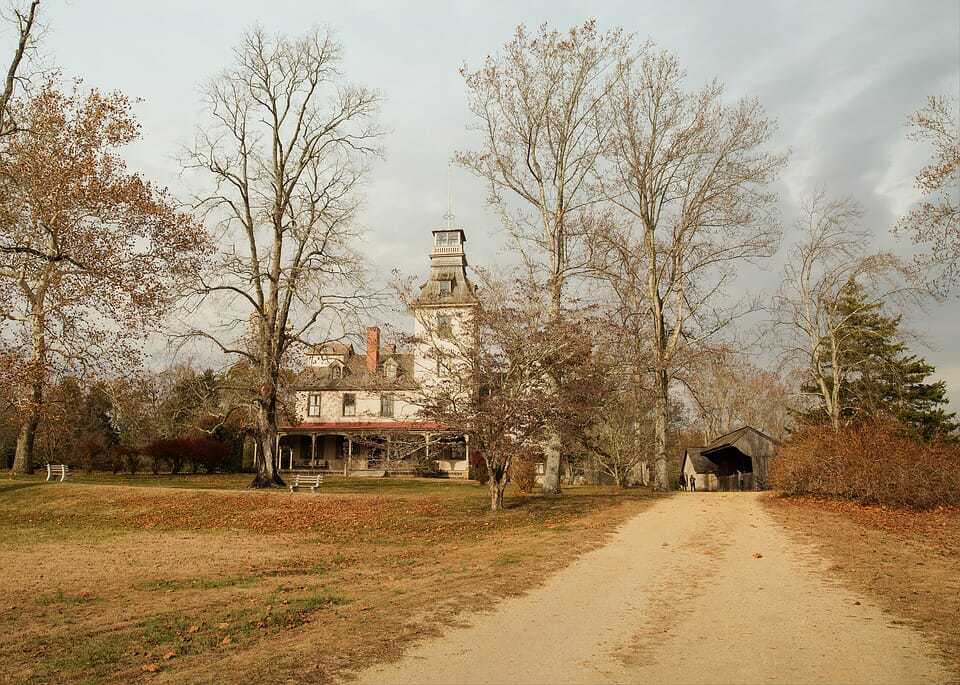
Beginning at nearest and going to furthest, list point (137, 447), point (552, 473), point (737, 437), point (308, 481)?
point (552, 473) < point (308, 481) < point (737, 437) < point (137, 447)

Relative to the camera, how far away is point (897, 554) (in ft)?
36.6

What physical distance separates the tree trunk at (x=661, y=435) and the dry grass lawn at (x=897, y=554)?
23.7 feet

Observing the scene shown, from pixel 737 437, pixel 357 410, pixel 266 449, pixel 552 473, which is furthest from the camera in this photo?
pixel 357 410

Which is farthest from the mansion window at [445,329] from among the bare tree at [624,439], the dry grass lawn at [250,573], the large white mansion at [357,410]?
the large white mansion at [357,410]

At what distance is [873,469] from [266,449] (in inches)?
710

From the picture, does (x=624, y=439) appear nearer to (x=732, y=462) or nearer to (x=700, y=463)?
(x=700, y=463)

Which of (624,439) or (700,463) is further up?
(624,439)

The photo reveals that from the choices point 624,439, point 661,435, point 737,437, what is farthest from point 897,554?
point 737,437

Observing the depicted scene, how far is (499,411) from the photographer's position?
16.4 meters

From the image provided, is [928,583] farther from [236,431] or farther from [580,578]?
[236,431]

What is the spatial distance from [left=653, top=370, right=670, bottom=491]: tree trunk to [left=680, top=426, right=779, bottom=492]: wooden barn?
8058 millimetres

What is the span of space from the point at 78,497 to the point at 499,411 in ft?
40.2

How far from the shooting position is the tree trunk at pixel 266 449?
23781 millimetres

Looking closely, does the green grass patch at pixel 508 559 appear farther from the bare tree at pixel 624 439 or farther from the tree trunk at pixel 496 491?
the bare tree at pixel 624 439
